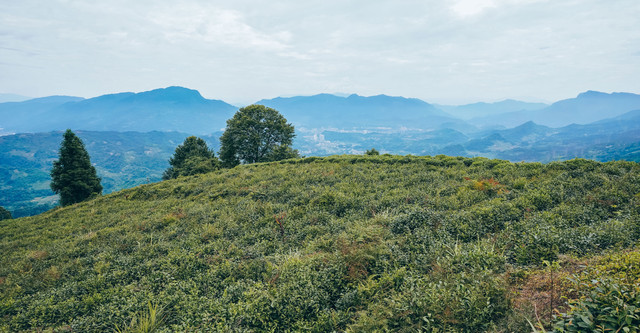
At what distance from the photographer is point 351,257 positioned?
764 cm

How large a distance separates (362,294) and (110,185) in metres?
231

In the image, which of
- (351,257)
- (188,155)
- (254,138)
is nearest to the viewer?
(351,257)

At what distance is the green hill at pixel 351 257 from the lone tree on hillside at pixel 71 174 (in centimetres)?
1967

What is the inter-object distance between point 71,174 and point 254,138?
22.3 metres

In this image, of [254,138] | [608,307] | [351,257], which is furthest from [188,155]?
[608,307]

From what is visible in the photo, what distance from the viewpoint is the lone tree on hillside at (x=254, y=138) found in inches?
1492

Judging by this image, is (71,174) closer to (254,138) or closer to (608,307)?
(254,138)

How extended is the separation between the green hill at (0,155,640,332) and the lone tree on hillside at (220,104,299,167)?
22665mm

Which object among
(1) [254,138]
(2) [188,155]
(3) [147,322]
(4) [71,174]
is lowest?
(3) [147,322]

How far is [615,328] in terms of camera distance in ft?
11.3

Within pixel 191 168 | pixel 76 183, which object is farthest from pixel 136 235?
pixel 76 183

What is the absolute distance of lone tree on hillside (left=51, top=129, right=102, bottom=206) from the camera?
3141cm

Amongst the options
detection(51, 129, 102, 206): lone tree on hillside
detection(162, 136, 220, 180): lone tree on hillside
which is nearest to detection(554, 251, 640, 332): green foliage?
detection(162, 136, 220, 180): lone tree on hillside

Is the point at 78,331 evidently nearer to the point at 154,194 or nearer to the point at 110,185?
the point at 154,194
